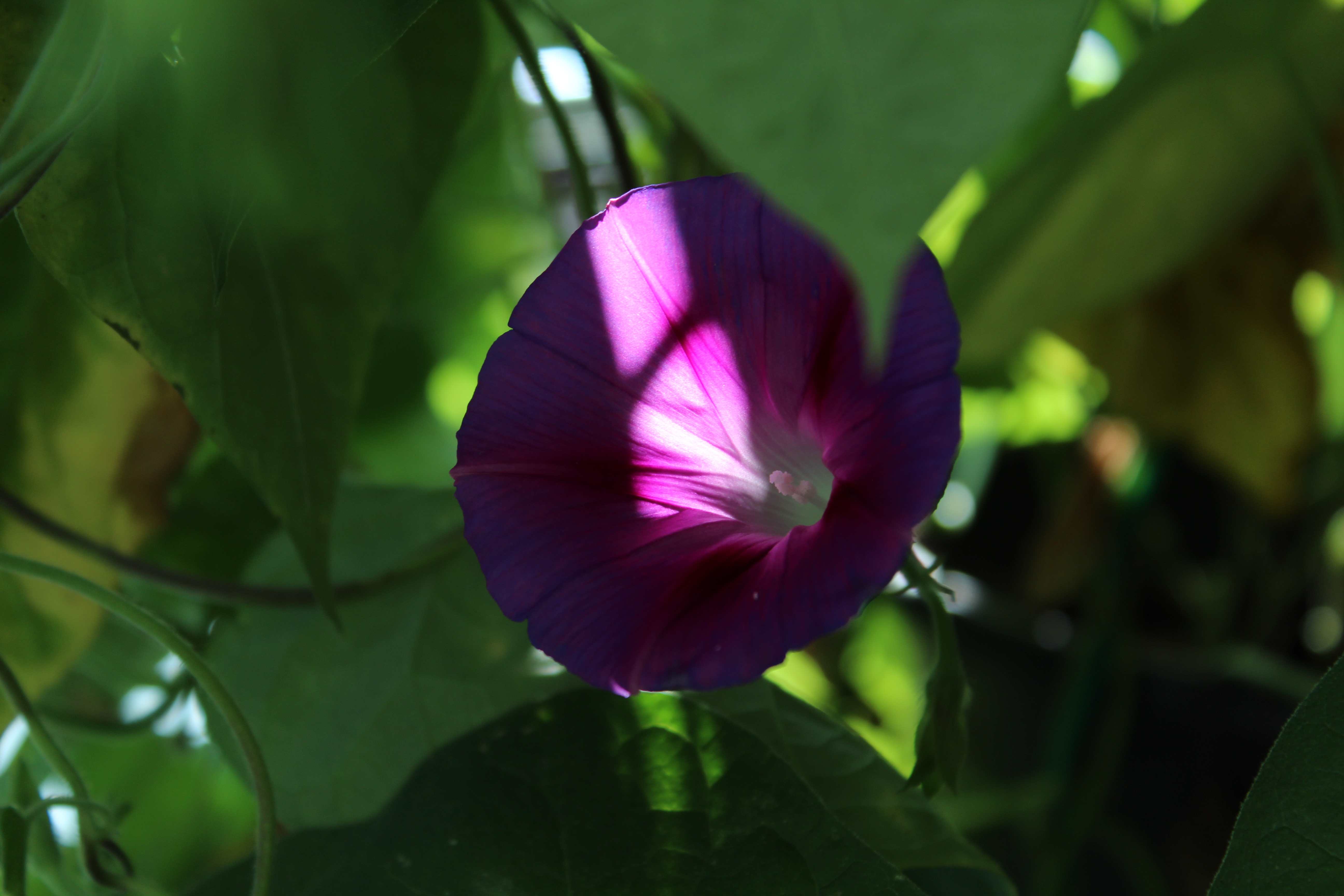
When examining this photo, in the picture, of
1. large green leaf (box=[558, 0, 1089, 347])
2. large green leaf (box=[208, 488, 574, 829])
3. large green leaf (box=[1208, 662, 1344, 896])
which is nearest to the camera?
large green leaf (box=[558, 0, 1089, 347])

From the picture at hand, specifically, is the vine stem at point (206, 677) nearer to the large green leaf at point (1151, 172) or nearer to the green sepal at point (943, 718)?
the green sepal at point (943, 718)

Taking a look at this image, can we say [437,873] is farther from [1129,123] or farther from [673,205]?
[1129,123]

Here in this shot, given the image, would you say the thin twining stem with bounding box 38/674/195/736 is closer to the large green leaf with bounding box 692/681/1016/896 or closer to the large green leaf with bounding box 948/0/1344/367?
the large green leaf with bounding box 692/681/1016/896

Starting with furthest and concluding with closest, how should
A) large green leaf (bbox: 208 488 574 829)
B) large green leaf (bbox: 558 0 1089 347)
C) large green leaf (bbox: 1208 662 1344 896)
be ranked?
large green leaf (bbox: 208 488 574 829)
large green leaf (bbox: 1208 662 1344 896)
large green leaf (bbox: 558 0 1089 347)

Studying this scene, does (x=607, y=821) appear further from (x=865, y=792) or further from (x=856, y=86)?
(x=856, y=86)

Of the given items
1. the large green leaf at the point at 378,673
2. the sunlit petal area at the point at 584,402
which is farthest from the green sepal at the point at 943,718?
the large green leaf at the point at 378,673

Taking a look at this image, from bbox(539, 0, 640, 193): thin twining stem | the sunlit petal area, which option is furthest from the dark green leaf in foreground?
bbox(539, 0, 640, 193): thin twining stem
